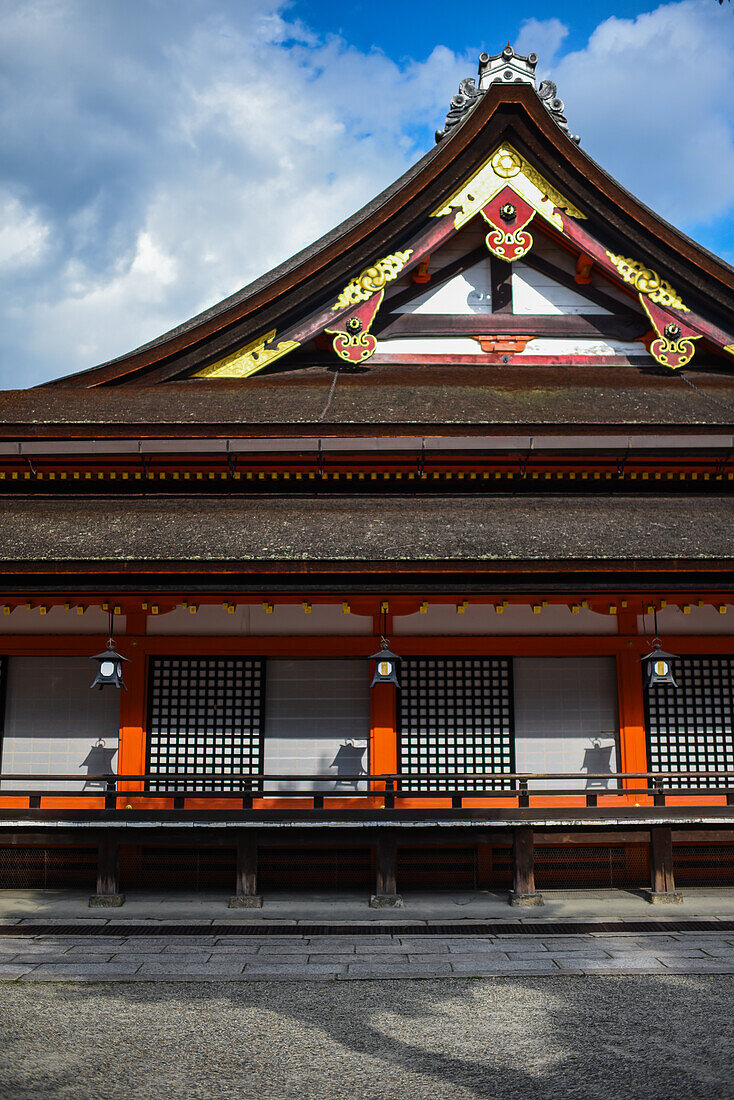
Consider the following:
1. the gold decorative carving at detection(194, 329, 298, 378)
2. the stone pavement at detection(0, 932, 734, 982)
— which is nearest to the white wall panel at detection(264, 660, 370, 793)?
the stone pavement at detection(0, 932, 734, 982)

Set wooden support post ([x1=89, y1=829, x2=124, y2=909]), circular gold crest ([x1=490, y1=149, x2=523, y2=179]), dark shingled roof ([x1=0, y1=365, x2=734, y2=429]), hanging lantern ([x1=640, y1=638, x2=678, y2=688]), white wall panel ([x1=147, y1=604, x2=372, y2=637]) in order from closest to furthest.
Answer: wooden support post ([x1=89, y1=829, x2=124, y2=909]), hanging lantern ([x1=640, y1=638, x2=678, y2=688]), white wall panel ([x1=147, y1=604, x2=372, y2=637]), dark shingled roof ([x1=0, y1=365, x2=734, y2=429]), circular gold crest ([x1=490, y1=149, x2=523, y2=179])

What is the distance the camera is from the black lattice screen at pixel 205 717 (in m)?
11.4

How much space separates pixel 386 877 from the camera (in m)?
10.4

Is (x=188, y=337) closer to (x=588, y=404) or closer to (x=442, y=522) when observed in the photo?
(x=442, y=522)

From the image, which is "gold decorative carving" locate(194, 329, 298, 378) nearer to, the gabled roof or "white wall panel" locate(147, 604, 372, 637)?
the gabled roof

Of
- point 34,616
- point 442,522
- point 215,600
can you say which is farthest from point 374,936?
point 34,616

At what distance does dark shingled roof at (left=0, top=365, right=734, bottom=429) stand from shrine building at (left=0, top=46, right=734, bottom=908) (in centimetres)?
7

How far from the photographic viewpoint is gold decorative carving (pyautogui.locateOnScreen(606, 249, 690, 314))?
1398cm

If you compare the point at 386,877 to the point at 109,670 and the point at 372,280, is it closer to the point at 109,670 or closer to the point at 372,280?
the point at 109,670

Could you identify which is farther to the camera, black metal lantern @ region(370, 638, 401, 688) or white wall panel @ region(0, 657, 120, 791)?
white wall panel @ region(0, 657, 120, 791)

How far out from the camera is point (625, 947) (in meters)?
8.80

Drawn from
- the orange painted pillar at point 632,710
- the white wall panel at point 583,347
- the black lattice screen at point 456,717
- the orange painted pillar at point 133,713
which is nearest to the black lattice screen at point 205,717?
the orange painted pillar at point 133,713

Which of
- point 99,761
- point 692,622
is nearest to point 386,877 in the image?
point 99,761

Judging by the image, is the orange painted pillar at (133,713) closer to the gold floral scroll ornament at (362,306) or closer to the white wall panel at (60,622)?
the white wall panel at (60,622)
